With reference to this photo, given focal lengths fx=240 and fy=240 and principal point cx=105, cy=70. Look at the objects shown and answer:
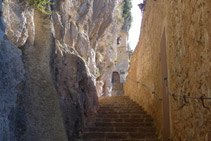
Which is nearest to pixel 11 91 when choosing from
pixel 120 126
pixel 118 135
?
pixel 118 135

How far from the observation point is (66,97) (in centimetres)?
550

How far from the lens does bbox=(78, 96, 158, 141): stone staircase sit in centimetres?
602

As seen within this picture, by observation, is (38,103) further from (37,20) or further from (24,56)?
(37,20)

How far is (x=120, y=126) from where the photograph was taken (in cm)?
665

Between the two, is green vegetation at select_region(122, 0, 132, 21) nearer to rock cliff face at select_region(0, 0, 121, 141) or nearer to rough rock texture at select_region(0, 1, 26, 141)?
rock cliff face at select_region(0, 0, 121, 141)

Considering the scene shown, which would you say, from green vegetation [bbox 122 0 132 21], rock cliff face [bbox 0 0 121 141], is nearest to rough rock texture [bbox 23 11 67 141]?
rock cliff face [bbox 0 0 121 141]

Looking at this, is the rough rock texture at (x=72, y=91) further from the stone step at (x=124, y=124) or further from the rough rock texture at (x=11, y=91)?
the rough rock texture at (x=11, y=91)

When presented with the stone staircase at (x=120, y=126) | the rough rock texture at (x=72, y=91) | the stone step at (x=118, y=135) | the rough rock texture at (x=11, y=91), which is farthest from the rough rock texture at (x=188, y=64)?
the rough rock texture at (x=11, y=91)

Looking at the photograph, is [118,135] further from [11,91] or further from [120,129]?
Answer: [11,91]

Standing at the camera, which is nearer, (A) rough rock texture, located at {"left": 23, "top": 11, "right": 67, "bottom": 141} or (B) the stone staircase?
(A) rough rock texture, located at {"left": 23, "top": 11, "right": 67, "bottom": 141}

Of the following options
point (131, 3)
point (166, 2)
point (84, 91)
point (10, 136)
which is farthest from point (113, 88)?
point (10, 136)

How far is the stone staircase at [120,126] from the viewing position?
6.02m

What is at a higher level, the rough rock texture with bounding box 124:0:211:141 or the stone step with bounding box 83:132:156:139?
the rough rock texture with bounding box 124:0:211:141

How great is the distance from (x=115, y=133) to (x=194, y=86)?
137 inches
